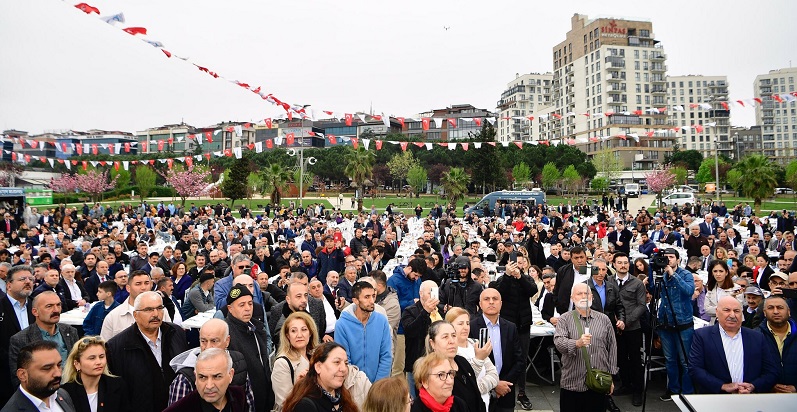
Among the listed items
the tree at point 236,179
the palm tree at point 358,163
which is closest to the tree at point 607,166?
the palm tree at point 358,163

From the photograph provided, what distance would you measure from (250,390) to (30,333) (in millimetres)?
2414

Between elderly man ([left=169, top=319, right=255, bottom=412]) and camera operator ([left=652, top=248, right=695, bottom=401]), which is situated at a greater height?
elderly man ([left=169, top=319, right=255, bottom=412])

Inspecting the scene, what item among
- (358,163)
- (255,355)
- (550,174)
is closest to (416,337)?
(255,355)

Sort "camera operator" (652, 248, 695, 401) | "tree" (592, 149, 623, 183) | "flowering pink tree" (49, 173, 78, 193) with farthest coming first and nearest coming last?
"tree" (592, 149, 623, 183) < "flowering pink tree" (49, 173, 78, 193) < "camera operator" (652, 248, 695, 401)

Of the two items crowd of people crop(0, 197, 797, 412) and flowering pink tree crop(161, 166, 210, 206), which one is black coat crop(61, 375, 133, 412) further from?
flowering pink tree crop(161, 166, 210, 206)

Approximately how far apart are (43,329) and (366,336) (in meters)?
2.91

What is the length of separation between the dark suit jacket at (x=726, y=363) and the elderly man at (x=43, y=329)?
18.3 ft

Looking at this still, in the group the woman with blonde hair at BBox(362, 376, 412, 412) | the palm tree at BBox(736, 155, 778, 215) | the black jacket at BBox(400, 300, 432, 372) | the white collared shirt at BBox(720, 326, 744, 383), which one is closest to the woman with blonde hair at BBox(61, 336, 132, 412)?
the woman with blonde hair at BBox(362, 376, 412, 412)

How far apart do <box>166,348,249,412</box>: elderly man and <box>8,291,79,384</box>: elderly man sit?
2303 mm

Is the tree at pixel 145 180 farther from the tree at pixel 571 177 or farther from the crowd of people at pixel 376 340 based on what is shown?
the crowd of people at pixel 376 340

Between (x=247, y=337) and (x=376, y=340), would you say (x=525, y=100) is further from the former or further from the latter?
(x=247, y=337)

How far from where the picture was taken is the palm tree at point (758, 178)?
31.7 m

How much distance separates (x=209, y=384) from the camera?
9.61ft

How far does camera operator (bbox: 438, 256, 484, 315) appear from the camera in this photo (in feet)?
19.5
